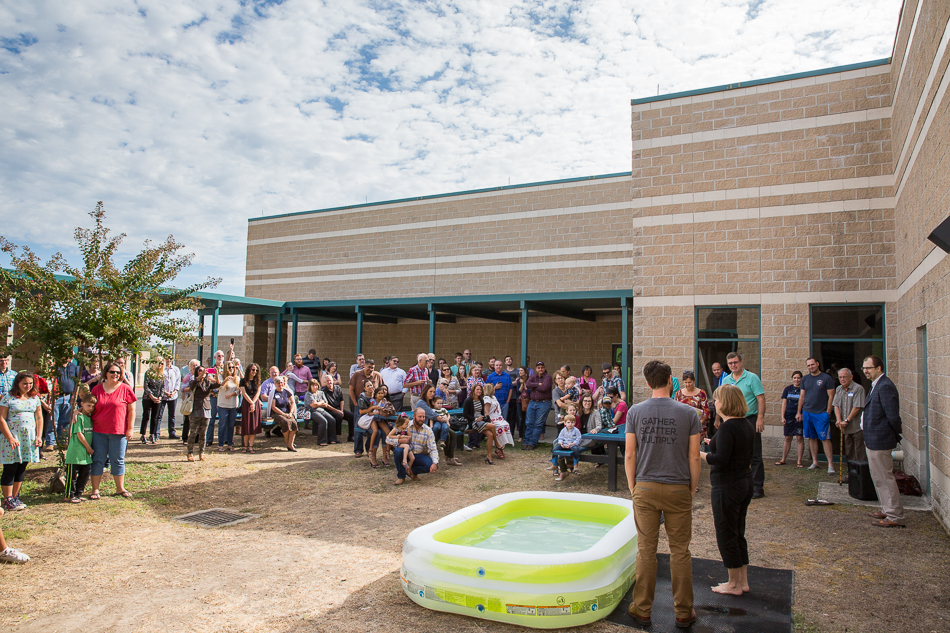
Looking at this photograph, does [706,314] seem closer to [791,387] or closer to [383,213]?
[791,387]

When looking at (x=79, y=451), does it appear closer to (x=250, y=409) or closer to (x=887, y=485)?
(x=250, y=409)

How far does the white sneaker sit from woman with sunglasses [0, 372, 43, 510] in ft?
4.70

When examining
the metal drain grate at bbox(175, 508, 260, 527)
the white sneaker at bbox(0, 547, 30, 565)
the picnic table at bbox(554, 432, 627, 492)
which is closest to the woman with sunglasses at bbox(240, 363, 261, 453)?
the metal drain grate at bbox(175, 508, 260, 527)

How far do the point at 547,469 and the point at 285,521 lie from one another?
4.48 metres

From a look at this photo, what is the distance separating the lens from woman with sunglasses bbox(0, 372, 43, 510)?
20.2ft

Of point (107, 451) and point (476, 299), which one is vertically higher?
point (476, 299)

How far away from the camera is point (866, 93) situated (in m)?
10.5

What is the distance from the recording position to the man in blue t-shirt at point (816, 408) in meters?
9.16

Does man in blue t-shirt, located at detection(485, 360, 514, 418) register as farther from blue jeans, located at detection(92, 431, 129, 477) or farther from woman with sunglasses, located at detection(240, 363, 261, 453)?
blue jeans, located at detection(92, 431, 129, 477)

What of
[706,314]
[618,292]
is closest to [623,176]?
[618,292]

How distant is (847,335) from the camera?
34.2 feet

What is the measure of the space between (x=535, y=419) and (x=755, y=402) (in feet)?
15.4

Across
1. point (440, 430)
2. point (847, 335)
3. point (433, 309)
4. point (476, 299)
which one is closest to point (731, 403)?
point (440, 430)

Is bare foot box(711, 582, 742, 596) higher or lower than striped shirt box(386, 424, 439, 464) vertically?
lower
